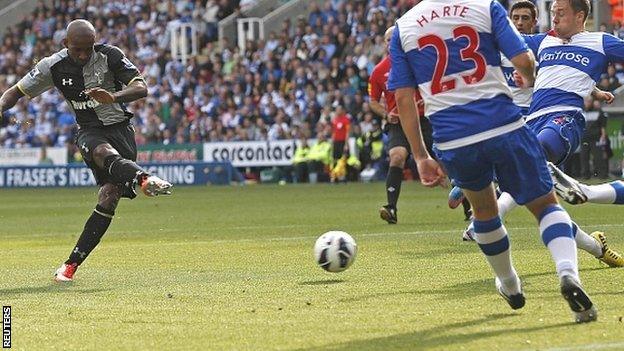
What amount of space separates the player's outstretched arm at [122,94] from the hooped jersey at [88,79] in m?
0.14

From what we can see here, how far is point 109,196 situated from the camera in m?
11.9

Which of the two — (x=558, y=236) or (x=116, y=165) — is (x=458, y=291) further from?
(x=116, y=165)

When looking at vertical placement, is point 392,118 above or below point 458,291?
below

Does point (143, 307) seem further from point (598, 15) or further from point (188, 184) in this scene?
point (188, 184)

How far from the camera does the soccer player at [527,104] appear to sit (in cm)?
Result: 1054

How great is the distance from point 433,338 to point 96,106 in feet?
17.6

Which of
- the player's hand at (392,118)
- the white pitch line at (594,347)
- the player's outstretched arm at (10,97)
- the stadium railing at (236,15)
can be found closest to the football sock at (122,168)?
the player's outstretched arm at (10,97)

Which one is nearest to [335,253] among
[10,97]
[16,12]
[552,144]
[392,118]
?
[552,144]

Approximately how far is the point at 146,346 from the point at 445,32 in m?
2.42

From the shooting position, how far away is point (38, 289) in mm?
10703

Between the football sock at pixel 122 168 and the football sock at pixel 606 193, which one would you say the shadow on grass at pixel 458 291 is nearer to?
the football sock at pixel 606 193

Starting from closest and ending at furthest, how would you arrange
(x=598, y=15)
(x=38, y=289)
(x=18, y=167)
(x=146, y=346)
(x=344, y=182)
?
(x=146, y=346), (x=38, y=289), (x=598, y=15), (x=344, y=182), (x=18, y=167)

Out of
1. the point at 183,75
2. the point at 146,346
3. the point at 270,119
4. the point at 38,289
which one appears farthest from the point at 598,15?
the point at 146,346

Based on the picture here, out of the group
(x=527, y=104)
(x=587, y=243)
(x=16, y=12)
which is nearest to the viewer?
(x=587, y=243)
